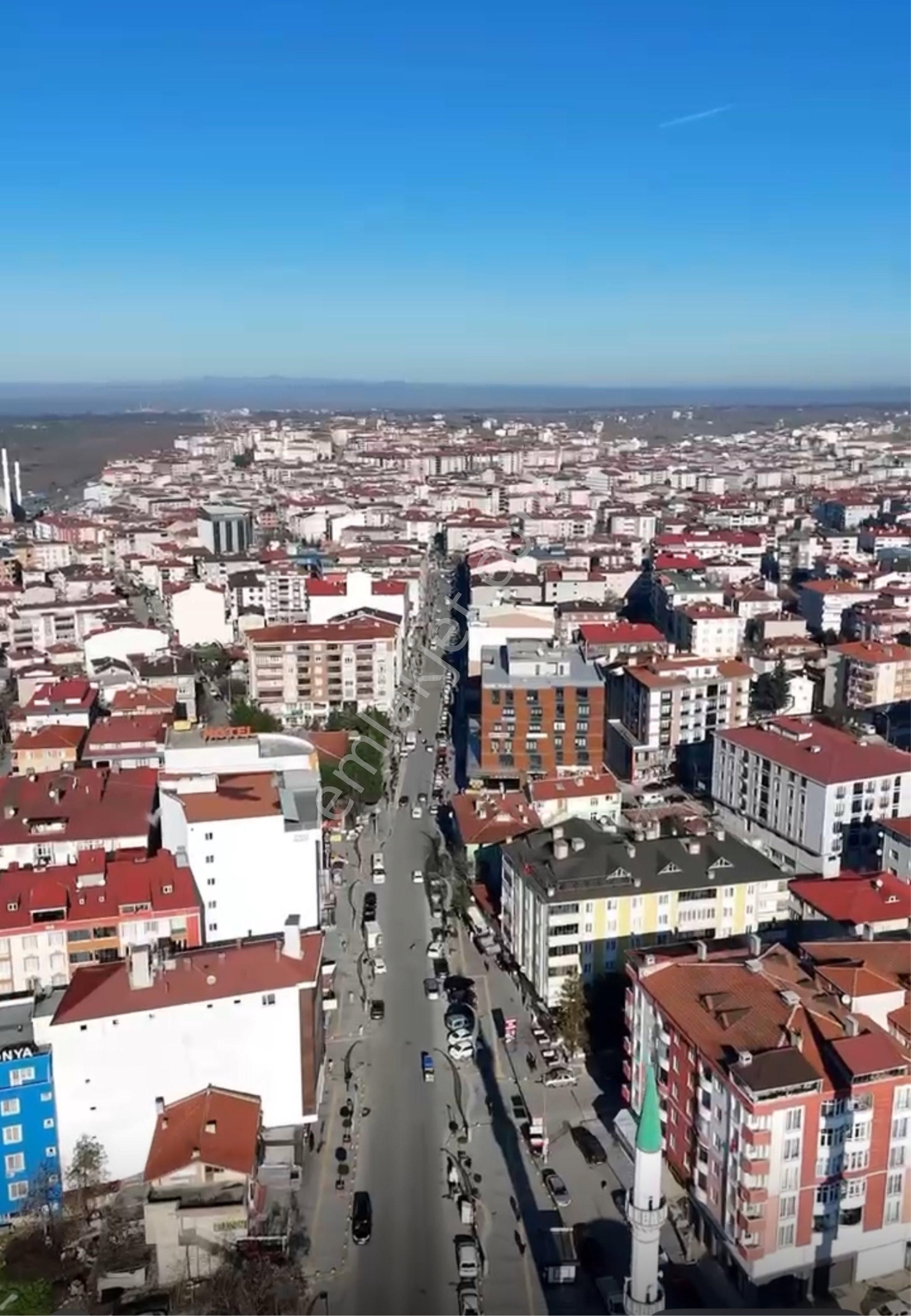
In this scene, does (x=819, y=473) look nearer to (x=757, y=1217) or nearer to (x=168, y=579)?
(x=168, y=579)

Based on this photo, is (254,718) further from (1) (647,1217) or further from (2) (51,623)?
(1) (647,1217)

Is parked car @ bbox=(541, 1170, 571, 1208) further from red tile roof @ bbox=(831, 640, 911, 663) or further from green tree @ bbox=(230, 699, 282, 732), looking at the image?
red tile roof @ bbox=(831, 640, 911, 663)

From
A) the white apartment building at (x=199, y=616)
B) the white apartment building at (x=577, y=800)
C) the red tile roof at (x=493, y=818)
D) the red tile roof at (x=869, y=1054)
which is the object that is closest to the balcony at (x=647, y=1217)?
the red tile roof at (x=869, y=1054)

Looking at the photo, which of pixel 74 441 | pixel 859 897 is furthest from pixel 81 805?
pixel 74 441

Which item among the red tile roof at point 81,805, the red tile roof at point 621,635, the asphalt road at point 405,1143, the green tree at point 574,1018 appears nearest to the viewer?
the asphalt road at point 405,1143

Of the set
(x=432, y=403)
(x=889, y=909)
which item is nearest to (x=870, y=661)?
(x=889, y=909)

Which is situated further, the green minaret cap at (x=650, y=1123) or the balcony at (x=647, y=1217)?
the balcony at (x=647, y=1217)

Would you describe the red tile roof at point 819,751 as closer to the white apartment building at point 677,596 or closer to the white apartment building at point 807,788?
the white apartment building at point 807,788
